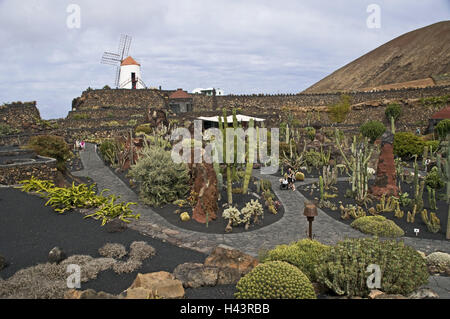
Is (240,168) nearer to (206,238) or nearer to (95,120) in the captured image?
(206,238)

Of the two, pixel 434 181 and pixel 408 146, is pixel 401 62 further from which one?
pixel 434 181

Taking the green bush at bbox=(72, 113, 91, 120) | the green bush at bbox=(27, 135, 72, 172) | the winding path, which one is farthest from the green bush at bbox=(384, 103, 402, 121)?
the green bush at bbox=(27, 135, 72, 172)

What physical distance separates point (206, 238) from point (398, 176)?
38.7 ft

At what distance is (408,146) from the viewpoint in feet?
74.8

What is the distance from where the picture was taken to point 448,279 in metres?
7.12

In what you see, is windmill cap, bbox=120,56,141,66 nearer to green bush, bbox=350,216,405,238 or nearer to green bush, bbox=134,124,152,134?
green bush, bbox=134,124,152,134

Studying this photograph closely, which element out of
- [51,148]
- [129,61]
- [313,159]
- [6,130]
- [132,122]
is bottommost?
[313,159]

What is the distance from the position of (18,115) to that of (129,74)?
1971 centimetres

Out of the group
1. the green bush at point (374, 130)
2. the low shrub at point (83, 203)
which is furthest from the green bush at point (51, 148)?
the green bush at point (374, 130)

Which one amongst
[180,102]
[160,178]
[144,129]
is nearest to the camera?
[160,178]

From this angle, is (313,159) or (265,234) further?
(313,159)

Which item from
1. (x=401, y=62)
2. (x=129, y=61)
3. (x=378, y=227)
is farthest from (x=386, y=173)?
(x=401, y=62)
